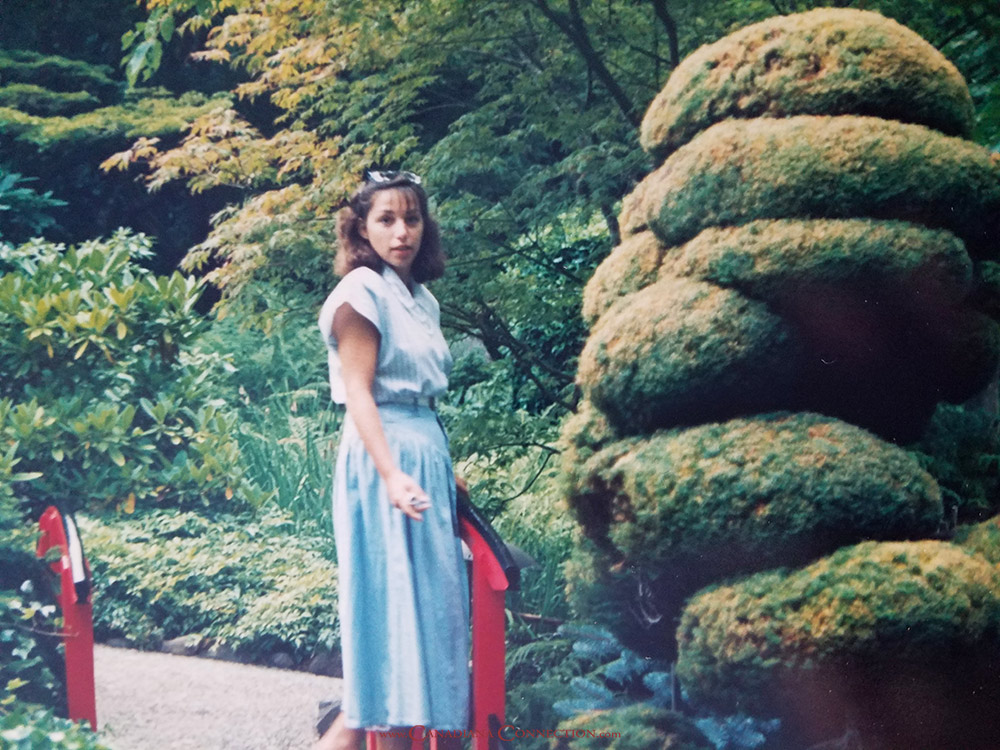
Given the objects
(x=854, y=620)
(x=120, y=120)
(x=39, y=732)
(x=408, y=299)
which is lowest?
(x=39, y=732)

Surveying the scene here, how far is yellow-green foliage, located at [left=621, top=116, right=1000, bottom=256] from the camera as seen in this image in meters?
2.47

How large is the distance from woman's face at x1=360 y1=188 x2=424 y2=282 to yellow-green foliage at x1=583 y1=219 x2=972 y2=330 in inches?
33.1

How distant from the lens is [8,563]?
3.01m

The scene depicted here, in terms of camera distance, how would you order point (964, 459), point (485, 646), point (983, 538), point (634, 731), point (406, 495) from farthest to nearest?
point (964, 459)
point (634, 731)
point (983, 538)
point (485, 646)
point (406, 495)

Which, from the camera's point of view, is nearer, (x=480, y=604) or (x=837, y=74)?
(x=480, y=604)

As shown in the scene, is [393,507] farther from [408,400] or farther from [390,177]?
[390,177]

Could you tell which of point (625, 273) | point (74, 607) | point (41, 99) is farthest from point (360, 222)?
point (41, 99)

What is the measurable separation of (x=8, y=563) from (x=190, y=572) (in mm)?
1234

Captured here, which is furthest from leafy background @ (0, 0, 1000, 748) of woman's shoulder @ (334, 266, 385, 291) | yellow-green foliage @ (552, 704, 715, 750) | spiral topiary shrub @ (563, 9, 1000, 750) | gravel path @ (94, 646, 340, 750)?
woman's shoulder @ (334, 266, 385, 291)

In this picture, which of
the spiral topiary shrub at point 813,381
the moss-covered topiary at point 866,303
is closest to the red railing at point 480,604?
the spiral topiary shrub at point 813,381

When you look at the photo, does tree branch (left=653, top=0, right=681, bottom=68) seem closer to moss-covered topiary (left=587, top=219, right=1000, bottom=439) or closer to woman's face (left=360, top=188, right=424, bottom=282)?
moss-covered topiary (left=587, top=219, right=1000, bottom=439)

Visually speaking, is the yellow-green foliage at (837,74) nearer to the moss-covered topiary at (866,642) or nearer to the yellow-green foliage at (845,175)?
the yellow-green foliage at (845,175)

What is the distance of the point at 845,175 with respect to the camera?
2475 millimetres

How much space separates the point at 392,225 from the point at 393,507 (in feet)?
2.46
